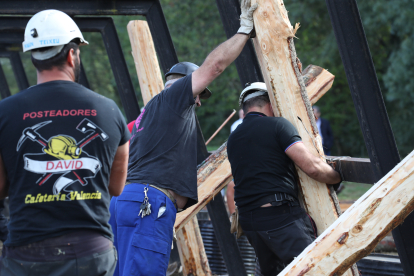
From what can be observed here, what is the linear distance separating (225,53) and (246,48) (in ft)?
4.69

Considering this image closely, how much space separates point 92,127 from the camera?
7.12ft

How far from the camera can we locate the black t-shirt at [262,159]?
3289 millimetres

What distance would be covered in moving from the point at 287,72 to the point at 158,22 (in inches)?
124

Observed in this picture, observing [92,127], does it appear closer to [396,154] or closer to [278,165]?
[278,165]

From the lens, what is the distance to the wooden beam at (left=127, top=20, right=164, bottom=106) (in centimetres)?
590

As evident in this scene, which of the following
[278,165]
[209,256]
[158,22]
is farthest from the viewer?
[209,256]

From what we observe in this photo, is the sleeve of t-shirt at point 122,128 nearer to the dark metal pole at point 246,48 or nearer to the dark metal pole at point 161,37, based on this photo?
the dark metal pole at point 246,48

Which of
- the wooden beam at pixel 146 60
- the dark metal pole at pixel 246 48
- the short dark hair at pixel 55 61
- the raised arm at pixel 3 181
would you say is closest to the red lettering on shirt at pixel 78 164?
the raised arm at pixel 3 181

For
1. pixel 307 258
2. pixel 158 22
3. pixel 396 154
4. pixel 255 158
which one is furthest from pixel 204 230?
pixel 307 258

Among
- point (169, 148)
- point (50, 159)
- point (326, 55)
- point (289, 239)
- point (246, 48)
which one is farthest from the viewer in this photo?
Result: point (326, 55)

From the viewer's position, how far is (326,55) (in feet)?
54.8

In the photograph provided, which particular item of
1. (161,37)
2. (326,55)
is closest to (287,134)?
(161,37)

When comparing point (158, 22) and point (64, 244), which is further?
point (158, 22)

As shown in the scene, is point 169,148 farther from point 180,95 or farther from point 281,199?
point 281,199
